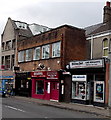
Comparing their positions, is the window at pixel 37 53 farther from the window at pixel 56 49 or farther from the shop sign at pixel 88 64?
the shop sign at pixel 88 64

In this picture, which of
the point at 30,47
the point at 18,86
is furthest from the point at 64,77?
the point at 18,86

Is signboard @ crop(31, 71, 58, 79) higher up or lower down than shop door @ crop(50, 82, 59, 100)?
higher up

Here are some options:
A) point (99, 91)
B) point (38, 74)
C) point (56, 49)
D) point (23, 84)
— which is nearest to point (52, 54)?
point (56, 49)

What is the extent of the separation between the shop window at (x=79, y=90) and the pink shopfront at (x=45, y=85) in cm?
206

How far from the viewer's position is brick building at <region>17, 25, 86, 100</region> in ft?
77.5

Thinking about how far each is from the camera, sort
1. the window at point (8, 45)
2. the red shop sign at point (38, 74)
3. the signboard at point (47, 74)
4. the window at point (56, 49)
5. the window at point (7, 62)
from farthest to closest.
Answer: the window at point (7, 62) < the window at point (8, 45) < the red shop sign at point (38, 74) < the window at point (56, 49) < the signboard at point (47, 74)

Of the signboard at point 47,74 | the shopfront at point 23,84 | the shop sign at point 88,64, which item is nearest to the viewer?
the shop sign at point 88,64

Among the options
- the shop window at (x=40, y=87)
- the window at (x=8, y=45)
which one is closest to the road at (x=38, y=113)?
the shop window at (x=40, y=87)

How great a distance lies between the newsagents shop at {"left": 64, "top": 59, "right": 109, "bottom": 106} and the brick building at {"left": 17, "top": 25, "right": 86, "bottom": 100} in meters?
1.53

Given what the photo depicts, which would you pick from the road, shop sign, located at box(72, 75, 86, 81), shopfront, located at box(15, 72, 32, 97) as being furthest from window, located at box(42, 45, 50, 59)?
the road

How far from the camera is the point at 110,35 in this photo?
2166 centimetres

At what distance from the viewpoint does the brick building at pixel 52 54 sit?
23.6 metres

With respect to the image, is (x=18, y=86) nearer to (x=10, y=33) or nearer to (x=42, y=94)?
(x=42, y=94)

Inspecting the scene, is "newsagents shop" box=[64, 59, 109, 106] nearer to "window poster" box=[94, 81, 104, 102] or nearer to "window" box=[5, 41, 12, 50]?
"window poster" box=[94, 81, 104, 102]
